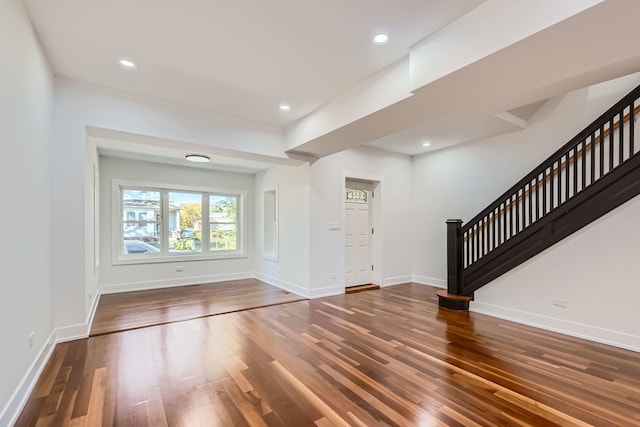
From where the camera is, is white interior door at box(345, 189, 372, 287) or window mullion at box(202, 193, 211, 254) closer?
white interior door at box(345, 189, 372, 287)

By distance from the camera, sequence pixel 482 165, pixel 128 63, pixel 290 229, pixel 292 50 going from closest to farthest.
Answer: pixel 292 50
pixel 128 63
pixel 482 165
pixel 290 229

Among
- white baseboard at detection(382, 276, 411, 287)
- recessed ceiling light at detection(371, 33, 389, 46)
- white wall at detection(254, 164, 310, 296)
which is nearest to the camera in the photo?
recessed ceiling light at detection(371, 33, 389, 46)

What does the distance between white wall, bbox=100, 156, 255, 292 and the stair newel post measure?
4.49 m

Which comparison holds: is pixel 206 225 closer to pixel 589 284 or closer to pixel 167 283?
pixel 167 283

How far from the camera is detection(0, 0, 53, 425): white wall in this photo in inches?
73.3

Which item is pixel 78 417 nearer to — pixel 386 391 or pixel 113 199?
pixel 386 391

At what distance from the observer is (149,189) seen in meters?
5.99

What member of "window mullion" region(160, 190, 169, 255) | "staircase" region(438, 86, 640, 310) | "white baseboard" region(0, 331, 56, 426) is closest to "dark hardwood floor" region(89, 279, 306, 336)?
"white baseboard" region(0, 331, 56, 426)

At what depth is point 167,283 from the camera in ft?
20.0

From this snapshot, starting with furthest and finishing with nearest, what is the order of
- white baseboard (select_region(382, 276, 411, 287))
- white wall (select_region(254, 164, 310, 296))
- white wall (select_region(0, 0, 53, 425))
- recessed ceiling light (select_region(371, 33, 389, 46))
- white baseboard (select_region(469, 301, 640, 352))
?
white baseboard (select_region(382, 276, 411, 287)), white wall (select_region(254, 164, 310, 296)), white baseboard (select_region(469, 301, 640, 352)), recessed ceiling light (select_region(371, 33, 389, 46)), white wall (select_region(0, 0, 53, 425))

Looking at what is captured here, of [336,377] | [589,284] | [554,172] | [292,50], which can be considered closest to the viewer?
[336,377]

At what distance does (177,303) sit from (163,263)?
1.63m

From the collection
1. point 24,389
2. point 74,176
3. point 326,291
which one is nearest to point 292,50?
point 74,176

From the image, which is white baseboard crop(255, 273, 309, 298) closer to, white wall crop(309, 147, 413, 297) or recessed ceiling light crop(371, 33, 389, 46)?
white wall crop(309, 147, 413, 297)
